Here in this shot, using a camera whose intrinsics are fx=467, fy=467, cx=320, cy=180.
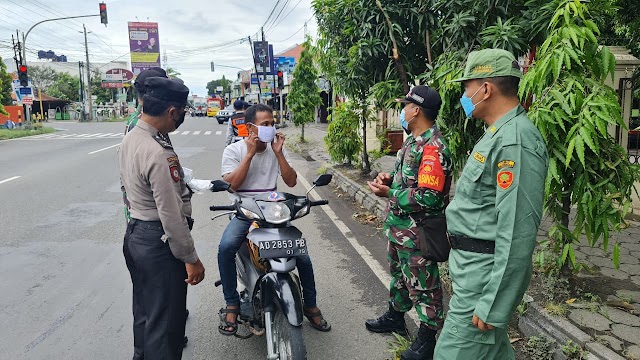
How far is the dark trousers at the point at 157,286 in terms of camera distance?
2.50 meters

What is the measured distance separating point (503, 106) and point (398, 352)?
6.29 feet

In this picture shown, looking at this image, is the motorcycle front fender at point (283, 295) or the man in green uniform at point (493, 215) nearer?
the man in green uniform at point (493, 215)

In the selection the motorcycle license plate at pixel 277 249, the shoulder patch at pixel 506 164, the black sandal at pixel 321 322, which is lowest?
the black sandal at pixel 321 322

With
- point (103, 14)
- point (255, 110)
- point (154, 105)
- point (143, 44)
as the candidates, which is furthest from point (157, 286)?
point (143, 44)

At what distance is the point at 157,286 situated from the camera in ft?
8.27

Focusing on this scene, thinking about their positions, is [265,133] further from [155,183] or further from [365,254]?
[365,254]

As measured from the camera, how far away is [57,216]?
23.1 ft

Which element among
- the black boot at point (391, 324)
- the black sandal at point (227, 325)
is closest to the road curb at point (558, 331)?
the black boot at point (391, 324)

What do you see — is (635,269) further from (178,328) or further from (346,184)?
(346,184)

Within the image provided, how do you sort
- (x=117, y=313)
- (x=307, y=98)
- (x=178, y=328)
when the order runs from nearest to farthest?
(x=178, y=328), (x=117, y=313), (x=307, y=98)

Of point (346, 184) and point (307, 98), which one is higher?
point (307, 98)

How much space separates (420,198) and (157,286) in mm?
1605

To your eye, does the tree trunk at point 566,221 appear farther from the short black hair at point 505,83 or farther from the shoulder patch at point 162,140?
the shoulder patch at point 162,140

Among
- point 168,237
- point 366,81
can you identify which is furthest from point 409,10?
point 168,237
